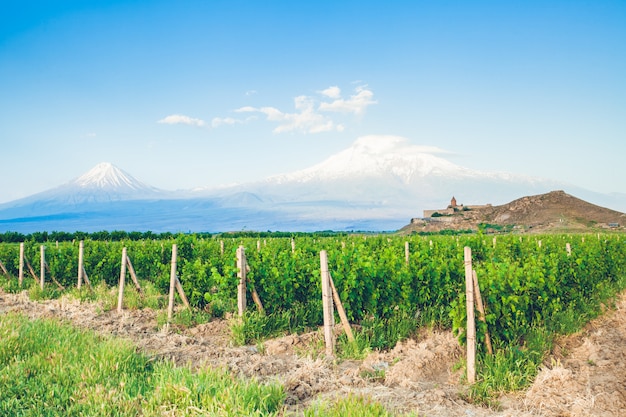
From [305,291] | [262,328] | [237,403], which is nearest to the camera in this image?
[237,403]

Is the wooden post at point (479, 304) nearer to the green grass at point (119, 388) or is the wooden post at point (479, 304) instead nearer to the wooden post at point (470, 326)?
the wooden post at point (470, 326)

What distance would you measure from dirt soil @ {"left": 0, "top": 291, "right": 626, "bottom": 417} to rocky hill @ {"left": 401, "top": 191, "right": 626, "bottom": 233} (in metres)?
69.6

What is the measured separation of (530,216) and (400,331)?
87.9 metres

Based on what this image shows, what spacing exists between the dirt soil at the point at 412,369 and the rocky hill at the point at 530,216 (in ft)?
228

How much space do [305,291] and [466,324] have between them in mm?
3769

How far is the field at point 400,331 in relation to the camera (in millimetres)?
5289

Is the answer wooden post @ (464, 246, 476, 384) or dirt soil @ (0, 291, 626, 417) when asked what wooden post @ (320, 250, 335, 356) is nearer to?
dirt soil @ (0, 291, 626, 417)

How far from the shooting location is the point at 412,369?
19.7 ft

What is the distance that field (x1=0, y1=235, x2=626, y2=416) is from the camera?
529 centimetres

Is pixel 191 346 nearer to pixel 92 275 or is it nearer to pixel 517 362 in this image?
pixel 517 362

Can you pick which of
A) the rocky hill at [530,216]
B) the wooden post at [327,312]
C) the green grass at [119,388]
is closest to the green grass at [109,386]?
the green grass at [119,388]

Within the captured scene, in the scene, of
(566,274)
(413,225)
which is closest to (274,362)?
(566,274)

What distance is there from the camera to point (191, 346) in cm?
739

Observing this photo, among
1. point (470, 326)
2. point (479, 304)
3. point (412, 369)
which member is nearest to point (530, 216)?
point (479, 304)
